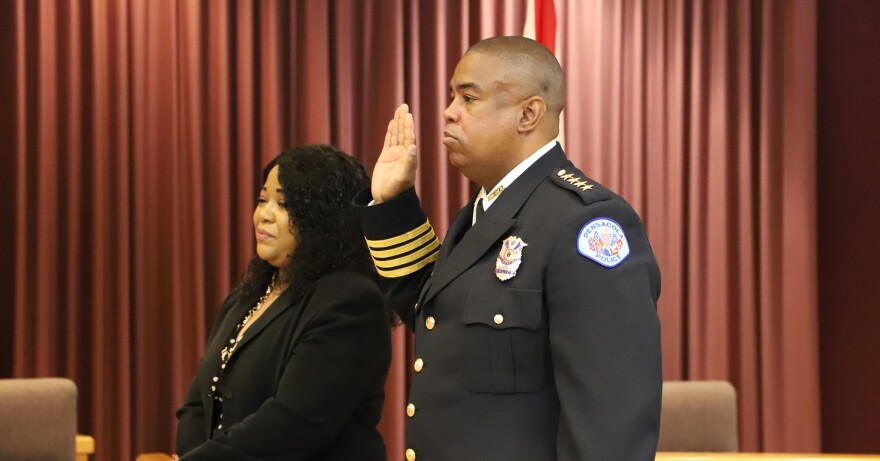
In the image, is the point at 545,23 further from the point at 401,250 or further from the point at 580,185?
the point at 580,185

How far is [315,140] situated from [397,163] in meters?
2.25

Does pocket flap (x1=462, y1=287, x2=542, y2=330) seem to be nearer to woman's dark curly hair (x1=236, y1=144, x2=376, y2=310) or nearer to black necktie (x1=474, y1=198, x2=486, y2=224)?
black necktie (x1=474, y1=198, x2=486, y2=224)

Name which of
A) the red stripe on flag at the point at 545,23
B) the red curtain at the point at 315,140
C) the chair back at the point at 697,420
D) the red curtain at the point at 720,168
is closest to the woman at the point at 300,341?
the chair back at the point at 697,420

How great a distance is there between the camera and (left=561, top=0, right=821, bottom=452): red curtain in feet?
14.8

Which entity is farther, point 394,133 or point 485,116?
point 394,133

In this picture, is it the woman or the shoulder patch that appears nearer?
the shoulder patch

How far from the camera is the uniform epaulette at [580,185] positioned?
5.67ft

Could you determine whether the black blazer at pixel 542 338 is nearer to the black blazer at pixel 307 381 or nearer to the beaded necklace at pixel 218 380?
the black blazer at pixel 307 381

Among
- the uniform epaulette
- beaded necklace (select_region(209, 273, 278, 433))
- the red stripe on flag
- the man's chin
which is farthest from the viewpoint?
the red stripe on flag

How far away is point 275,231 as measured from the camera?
279 cm

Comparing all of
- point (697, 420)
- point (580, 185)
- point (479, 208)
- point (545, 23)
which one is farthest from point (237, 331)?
point (545, 23)

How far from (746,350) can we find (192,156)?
225 centimetres

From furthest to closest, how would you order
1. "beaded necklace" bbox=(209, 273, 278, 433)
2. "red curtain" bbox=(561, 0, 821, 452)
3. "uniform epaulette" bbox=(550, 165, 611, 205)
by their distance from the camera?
"red curtain" bbox=(561, 0, 821, 452), "beaded necklace" bbox=(209, 273, 278, 433), "uniform epaulette" bbox=(550, 165, 611, 205)

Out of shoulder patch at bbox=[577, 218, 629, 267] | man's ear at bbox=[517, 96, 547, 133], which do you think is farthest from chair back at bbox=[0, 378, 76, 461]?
shoulder patch at bbox=[577, 218, 629, 267]
